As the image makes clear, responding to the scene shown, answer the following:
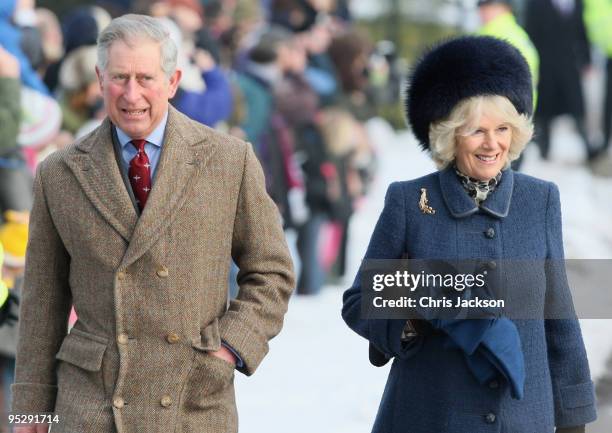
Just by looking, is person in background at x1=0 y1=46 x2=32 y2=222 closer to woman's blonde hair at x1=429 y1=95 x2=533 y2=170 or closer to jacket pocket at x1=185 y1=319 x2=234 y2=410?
jacket pocket at x1=185 y1=319 x2=234 y2=410

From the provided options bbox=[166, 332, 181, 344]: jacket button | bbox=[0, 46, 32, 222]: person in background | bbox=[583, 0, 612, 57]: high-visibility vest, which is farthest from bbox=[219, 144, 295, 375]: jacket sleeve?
bbox=[583, 0, 612, 57]: high-visibility vest

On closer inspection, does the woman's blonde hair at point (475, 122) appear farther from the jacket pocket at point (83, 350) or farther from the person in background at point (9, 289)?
the person in background at point (9, 289)

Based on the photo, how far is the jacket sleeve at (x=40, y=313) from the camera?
3.23m

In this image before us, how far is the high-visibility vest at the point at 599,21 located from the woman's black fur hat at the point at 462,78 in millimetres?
6706

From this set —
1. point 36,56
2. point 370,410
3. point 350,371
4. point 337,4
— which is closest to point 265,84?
point 337,4

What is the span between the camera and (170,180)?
3.17 metres

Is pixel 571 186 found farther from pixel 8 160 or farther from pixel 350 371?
pixel 8 160

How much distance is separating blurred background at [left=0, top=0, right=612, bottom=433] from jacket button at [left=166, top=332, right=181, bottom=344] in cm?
214

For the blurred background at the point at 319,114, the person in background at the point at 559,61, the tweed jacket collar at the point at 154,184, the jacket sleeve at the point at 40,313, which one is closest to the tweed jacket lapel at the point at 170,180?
the tweed jacket collar at the point at 154,184

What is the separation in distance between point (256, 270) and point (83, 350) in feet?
1.50

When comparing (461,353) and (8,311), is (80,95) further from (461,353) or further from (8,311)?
(461,353)

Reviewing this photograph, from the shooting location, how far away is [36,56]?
731 cm

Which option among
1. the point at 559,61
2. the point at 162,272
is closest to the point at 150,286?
the point at 162,272

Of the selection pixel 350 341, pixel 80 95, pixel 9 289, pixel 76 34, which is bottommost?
pixel 9 289
